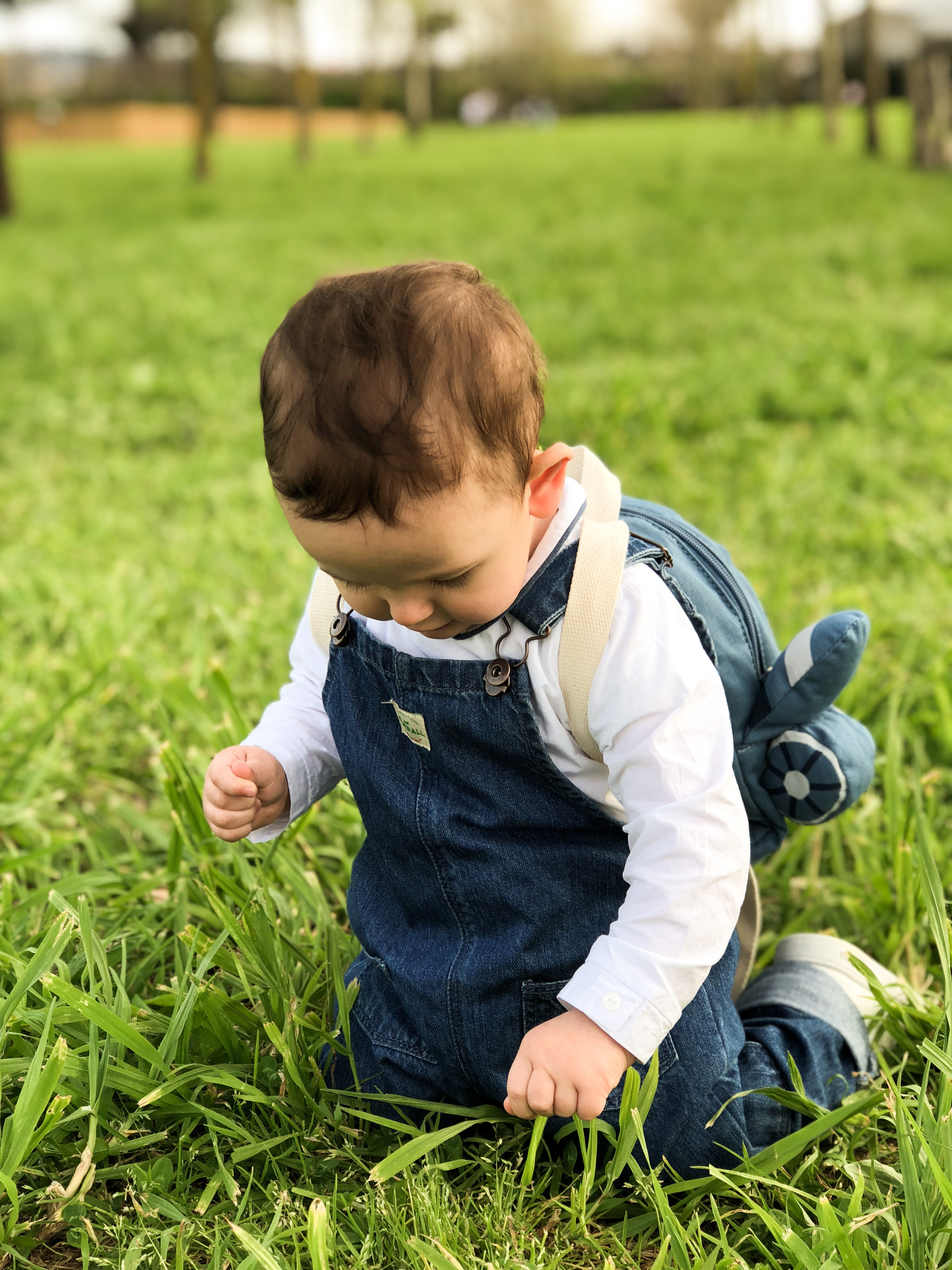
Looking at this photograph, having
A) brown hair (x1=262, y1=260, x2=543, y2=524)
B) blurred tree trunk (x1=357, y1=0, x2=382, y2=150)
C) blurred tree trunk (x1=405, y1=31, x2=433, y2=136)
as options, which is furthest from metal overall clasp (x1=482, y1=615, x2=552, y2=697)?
blurred tree trunk (x1=405, y1=31, x2=433, y2=136)

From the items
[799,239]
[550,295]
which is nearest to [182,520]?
[550,295]

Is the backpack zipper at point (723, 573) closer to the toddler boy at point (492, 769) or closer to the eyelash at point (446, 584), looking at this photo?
the toddler boy at point (492, 769)

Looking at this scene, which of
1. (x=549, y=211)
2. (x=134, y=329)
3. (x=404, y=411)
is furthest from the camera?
(x=549, y=211)

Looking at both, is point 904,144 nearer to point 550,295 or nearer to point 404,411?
point 550,295

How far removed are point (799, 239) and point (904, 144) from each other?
27.4 feet

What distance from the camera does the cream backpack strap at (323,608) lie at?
5.01 ft

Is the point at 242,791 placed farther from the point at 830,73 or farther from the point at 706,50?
the point at 706,50

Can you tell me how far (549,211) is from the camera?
9859mm

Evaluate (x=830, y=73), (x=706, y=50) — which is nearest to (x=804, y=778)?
(x=830, y=73)

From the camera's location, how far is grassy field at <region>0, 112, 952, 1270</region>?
1.33m

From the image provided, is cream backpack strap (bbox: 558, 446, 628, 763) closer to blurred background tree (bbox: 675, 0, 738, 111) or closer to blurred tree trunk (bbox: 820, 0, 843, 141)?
blurred tree trunk (bbox: 820, 0, 843, 141)

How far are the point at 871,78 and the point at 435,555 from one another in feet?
→ 45.7

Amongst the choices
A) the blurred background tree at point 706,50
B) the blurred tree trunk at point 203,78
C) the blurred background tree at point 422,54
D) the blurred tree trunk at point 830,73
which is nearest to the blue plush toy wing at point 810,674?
the blurred tree trunk at point 203,78

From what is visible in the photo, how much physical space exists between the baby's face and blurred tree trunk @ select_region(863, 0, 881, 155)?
13.7 m
